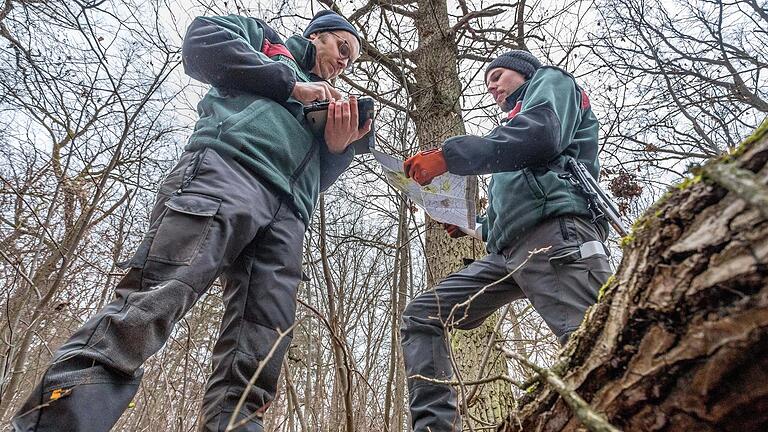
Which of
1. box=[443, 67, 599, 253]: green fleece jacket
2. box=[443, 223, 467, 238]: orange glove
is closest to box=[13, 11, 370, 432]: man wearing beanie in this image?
box=[443, 67, 599, 253]: green fleece jacket

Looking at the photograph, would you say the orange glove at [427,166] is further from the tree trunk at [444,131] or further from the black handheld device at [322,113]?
the tree trunk at [444,131]

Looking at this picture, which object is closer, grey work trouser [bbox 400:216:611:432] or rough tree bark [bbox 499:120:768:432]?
rough tree bark [bbox 499:120:768:432]

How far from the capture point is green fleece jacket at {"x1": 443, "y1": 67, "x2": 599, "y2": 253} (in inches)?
72.2

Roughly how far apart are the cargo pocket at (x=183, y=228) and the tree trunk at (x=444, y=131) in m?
1.56

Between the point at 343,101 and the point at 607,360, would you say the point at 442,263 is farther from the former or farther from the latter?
the point at 607,360

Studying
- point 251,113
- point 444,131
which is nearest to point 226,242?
point 251,113

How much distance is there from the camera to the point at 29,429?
2.92ft

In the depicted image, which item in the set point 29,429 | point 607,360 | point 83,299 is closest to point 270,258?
point 29,429

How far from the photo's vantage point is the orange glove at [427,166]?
2.06 metres

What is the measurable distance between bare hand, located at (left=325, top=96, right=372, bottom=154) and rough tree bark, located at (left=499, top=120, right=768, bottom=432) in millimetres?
1390

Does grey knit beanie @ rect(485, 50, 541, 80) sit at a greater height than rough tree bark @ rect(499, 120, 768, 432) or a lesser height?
greater

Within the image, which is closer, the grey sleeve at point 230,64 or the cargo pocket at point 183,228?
the cargo pocket at point 183,228

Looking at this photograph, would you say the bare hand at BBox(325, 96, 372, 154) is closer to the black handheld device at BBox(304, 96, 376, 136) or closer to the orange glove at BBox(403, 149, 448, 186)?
the black handheld device at BBox(304, 96, 376, 136)

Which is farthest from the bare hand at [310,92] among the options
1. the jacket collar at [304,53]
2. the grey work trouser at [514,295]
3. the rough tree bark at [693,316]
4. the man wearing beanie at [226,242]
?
the rough tree bark at [693,316]
